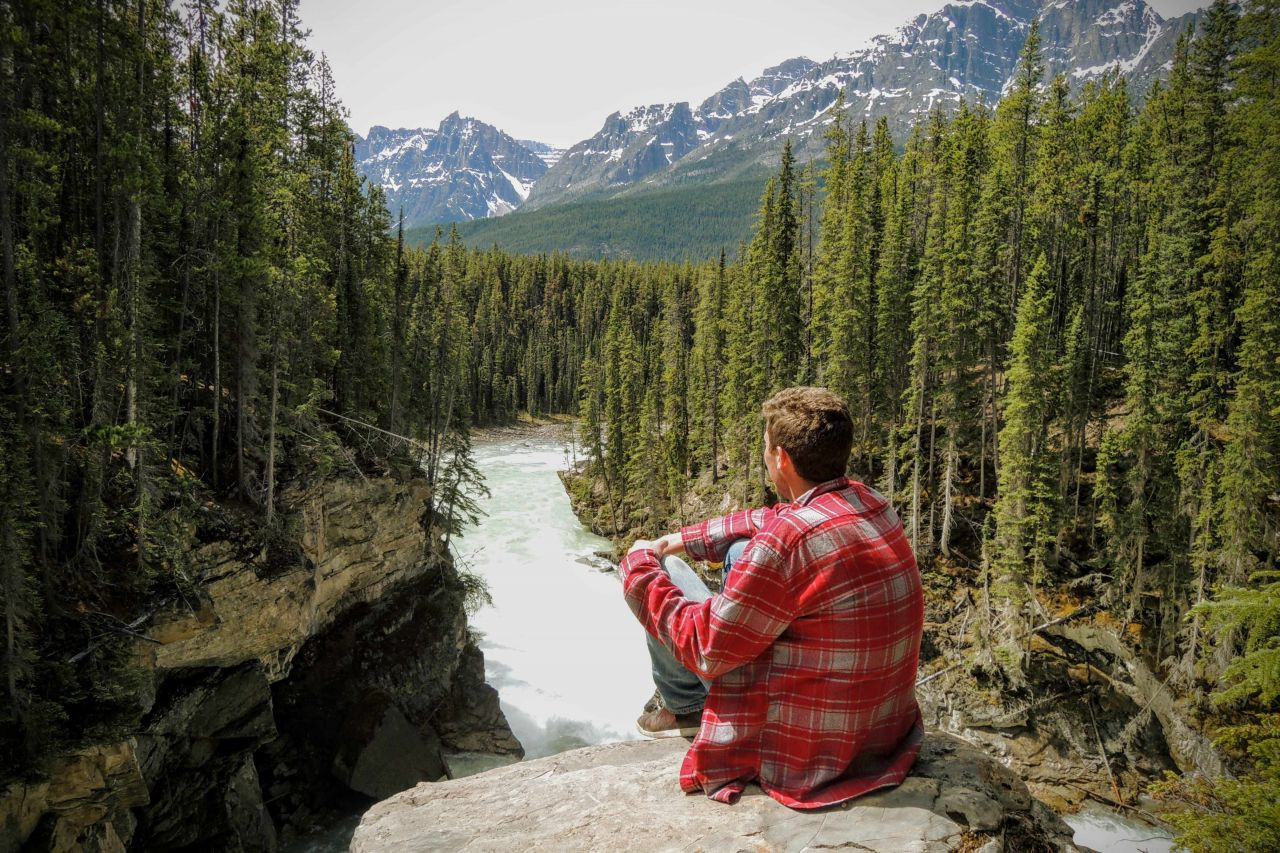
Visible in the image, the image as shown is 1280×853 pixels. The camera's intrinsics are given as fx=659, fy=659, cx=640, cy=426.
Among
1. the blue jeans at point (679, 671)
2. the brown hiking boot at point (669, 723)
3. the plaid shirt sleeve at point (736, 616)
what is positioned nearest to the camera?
the plaid shirt sleeve at point (736, 616)

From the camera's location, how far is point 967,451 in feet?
92.7

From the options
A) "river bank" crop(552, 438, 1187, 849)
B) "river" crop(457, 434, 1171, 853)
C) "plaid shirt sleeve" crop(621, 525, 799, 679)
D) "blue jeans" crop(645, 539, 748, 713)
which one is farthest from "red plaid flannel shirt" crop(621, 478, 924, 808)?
"river bank" crop(552, 438, 1187, 849)

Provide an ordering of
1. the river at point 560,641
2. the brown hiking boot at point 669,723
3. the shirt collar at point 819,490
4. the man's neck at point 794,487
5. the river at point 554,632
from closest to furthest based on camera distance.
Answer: the shirt collar at point 819,490, the man's neck at point 794,487, the brown hiking boot at point 669,723, the river at point 560,641, the river at point 554,632

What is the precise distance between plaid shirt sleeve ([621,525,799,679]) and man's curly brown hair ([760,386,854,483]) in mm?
415

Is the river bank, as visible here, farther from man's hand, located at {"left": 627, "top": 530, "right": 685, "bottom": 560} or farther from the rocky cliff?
man's hand, located at {"left": 627, "top": 530, "right": 685, "bottom": 560}

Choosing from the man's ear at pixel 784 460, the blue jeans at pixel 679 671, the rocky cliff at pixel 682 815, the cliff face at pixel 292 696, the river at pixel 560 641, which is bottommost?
the river at pixel 560 641

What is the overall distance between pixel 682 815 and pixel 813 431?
2.09 meters

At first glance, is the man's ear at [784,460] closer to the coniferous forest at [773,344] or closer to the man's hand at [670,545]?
the man's hand at [670,545]

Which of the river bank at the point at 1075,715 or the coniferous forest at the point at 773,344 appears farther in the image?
the river bank at the point at 1075,715

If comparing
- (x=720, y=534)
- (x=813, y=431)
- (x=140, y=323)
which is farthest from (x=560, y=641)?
(x=813, y=431)

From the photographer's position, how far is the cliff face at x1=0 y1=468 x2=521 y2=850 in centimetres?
1034

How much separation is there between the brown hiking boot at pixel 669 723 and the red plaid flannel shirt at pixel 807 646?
0.49m

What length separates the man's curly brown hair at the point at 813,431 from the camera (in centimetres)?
291

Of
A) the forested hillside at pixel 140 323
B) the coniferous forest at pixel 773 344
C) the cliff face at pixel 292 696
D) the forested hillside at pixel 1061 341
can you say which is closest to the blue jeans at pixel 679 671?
the coniferous forest at pixel 773 344
